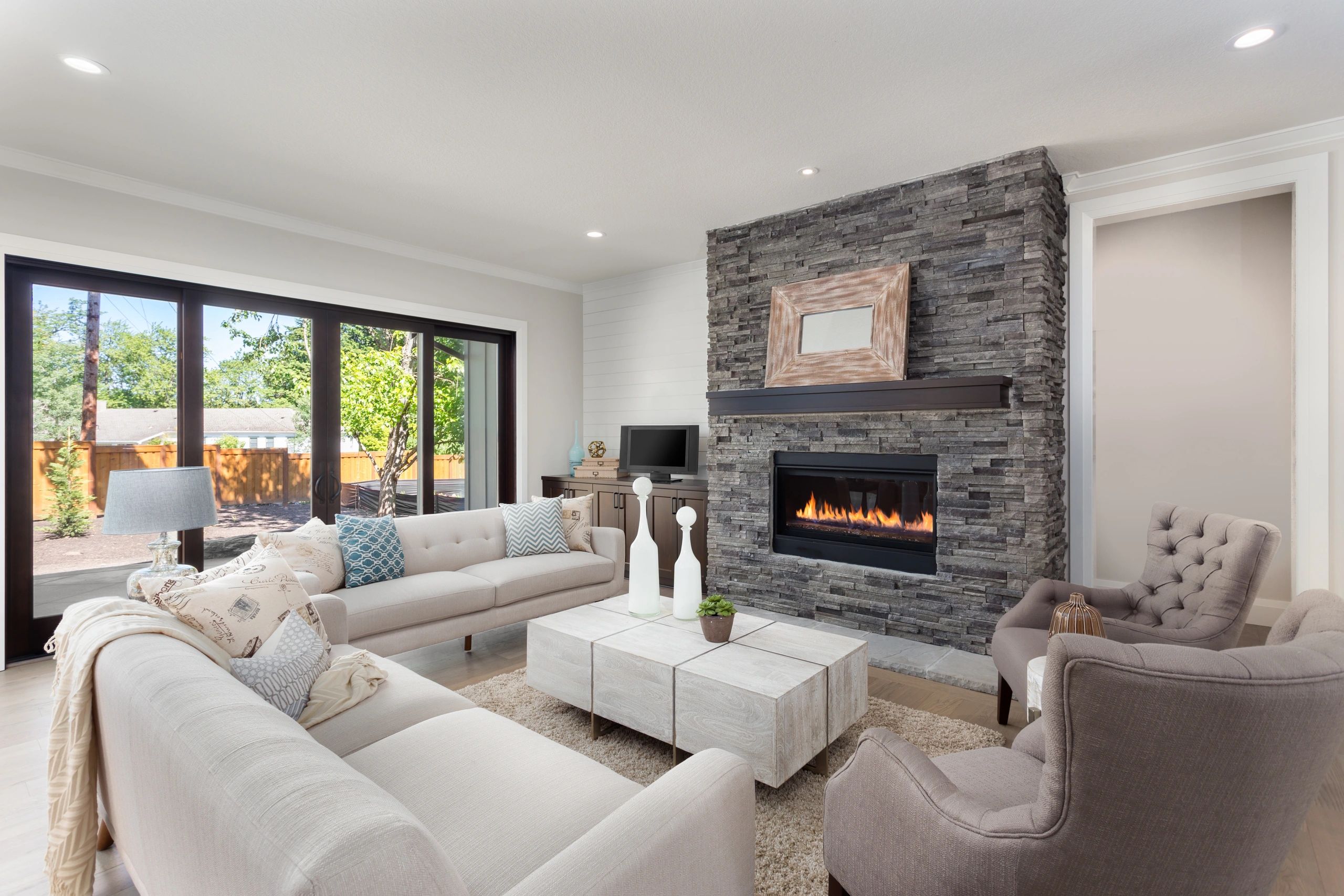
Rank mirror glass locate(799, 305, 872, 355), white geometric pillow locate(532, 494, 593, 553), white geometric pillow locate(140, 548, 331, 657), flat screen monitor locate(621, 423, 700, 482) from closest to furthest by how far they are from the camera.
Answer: white geometric pillow locate(140, 548, 331, 657) → mirror glass locate(799, 305, 872, 355) → white geometric pillow locate(532, 494, 593, 553) → flat screen monitor locate(621, 423, 700, 482)

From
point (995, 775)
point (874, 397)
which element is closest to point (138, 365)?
point (874, 397)

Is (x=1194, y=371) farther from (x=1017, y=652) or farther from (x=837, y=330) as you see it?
(x=1017, y=652)

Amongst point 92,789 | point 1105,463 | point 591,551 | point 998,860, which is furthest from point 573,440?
point 998,860

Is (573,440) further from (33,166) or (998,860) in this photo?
(998,860)

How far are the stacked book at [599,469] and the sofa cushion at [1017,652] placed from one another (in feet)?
11.6

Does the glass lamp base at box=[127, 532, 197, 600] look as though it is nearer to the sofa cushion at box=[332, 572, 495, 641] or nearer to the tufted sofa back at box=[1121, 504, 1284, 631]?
the sofa cushion at box=[332, 572, 495, 641]

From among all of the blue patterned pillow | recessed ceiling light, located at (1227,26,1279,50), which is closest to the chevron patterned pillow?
the blue patterned pillow

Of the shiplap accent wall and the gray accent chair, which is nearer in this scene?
the gray accent chair

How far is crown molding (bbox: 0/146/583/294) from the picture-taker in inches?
133

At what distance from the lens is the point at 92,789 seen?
1.41 metres

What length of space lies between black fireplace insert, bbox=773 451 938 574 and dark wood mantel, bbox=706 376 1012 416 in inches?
13.5

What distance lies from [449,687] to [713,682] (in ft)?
5.14

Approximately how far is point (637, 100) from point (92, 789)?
9.51ft

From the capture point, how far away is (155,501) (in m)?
2.49
